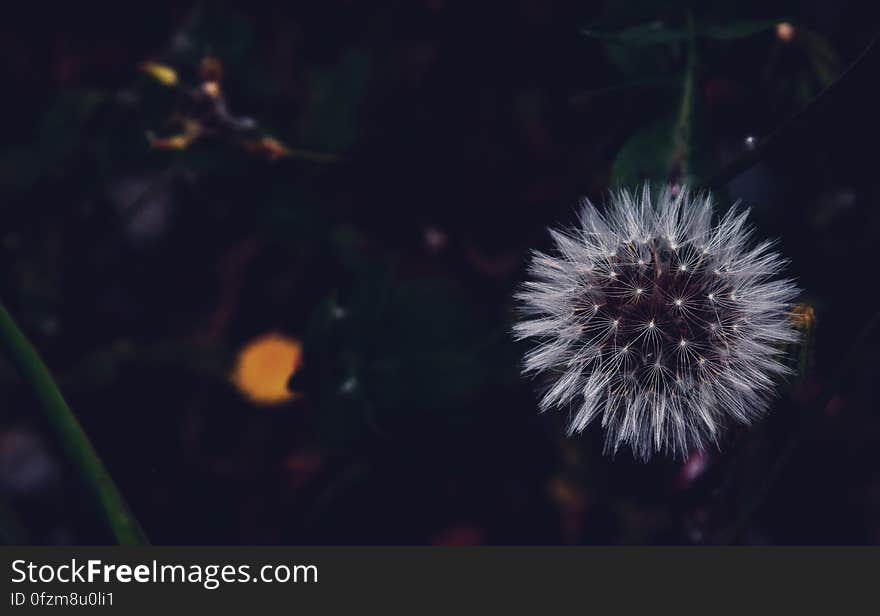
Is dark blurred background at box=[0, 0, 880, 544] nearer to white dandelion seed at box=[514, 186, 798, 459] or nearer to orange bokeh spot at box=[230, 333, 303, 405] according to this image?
orange bokeh spot at box=[230, 333, 303, 405]

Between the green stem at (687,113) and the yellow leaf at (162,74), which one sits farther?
the yellow leaf at (162,74)

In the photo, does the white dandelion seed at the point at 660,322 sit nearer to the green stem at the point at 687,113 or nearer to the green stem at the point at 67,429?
the green stem at the point at 687,113

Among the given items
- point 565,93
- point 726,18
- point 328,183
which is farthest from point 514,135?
point 726,18

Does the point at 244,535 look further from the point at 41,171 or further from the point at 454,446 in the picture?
the point at 41,171

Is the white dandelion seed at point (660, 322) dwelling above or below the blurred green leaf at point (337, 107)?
below

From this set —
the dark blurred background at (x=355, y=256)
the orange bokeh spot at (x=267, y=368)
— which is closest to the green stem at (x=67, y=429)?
the dark blurred background at (x=355, y=256)

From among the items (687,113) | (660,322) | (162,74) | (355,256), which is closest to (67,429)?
→ (162,74)

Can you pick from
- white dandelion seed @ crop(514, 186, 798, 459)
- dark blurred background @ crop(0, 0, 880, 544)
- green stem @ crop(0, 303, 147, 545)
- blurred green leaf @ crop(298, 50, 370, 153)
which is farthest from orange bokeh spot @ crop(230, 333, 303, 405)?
white dandelion seed @ crop(514, 186, 798, 459)
